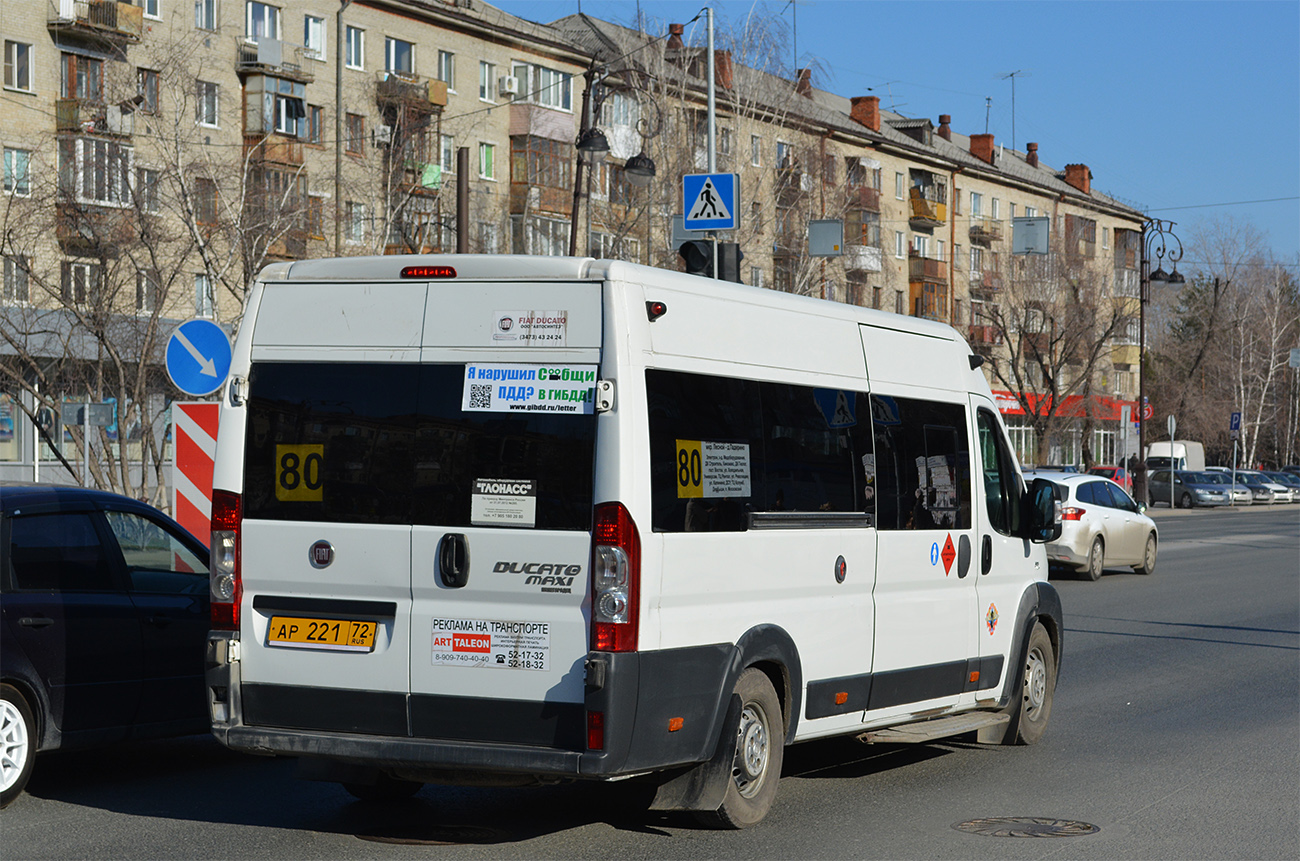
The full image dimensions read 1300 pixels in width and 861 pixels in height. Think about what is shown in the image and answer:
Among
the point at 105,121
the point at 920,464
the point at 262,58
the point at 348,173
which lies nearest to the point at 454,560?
the point at 920,464

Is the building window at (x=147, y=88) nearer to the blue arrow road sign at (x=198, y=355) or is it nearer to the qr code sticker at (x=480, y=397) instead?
the blue arrow road sign at (x=198, y=355)

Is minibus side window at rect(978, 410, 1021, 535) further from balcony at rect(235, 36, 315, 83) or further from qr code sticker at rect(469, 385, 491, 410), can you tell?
balcony at rect(235, 36, 315, 83)

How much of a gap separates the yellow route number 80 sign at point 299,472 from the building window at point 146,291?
18.9 m

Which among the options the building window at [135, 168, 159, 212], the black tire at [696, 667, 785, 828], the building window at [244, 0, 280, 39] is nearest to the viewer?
the black tire at [696, 667, 785, 828]

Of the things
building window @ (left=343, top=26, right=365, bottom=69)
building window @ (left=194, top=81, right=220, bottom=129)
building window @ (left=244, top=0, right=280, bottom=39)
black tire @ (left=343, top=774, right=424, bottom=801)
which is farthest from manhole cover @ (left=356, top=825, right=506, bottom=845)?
building window @ (left=343, top=26, right=365, bottom=69)

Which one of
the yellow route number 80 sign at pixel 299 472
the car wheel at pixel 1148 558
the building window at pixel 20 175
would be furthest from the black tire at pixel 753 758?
the building window at pixel 20 175

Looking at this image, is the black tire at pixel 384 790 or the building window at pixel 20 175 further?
the building window at pixel 20 175

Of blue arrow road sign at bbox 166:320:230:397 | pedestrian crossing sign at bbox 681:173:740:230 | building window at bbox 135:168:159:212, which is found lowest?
blue arrow road sign at bbox 166:320:230:397

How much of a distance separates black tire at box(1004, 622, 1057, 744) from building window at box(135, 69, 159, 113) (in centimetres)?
2268

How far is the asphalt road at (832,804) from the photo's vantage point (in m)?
6.54

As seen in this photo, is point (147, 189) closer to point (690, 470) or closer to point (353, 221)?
point (353, 221)

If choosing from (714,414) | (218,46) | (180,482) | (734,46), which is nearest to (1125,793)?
(714,414)

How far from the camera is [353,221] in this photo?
38.8m

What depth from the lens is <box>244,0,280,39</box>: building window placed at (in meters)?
45.6
